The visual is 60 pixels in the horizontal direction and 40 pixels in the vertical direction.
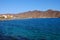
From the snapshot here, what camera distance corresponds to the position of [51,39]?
1864 cm

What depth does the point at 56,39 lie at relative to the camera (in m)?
18.6

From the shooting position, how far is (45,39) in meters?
18.6

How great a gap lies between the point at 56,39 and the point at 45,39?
1390mm

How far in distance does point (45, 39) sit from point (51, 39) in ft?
2.50

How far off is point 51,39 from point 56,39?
629 millimetres
